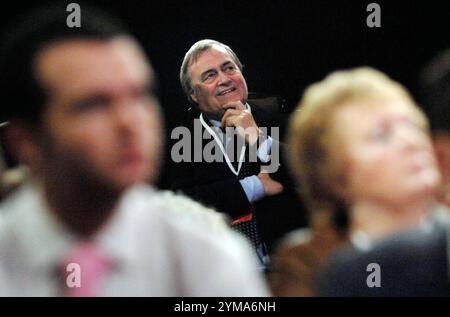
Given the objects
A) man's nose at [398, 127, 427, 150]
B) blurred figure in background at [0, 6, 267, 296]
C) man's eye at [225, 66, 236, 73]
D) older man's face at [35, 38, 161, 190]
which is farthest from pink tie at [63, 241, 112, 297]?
man's nose at [398, 127, 427, 150]

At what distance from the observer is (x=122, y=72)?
6.05 feet

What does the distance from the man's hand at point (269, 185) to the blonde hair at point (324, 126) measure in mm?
66

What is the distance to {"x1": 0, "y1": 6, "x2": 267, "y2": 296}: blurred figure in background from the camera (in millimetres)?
1799

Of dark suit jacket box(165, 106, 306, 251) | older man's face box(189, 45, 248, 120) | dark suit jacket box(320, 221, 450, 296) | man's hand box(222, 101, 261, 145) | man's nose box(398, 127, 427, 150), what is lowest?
dark suit jacket box(320, 221, 450, 296)

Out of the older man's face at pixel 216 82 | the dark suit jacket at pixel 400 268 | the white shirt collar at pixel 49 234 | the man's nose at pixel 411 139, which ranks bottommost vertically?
the dark suit jacket at pixel 400 268

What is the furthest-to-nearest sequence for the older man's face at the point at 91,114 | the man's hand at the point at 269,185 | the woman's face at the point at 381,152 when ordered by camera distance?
the man's hand at the point at 269,185 < the woman's face at the point at 381,152 < the older man's face at the point at 91,114

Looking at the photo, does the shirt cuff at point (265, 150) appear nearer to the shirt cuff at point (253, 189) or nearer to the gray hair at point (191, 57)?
the shirt cuff at point (253, 189)

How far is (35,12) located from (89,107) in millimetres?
347

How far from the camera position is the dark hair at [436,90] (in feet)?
6.64

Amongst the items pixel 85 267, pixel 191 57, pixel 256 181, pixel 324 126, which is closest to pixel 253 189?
pixel 256 181

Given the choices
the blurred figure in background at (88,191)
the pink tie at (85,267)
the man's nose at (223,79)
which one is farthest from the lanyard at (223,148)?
the pink tie at (85,267)

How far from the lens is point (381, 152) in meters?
1.94

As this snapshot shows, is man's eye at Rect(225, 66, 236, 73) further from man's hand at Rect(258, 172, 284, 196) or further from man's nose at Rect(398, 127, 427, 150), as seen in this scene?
man's nose at Rect(398, 127, 427, 150)

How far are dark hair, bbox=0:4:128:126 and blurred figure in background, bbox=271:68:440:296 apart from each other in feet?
1.95
